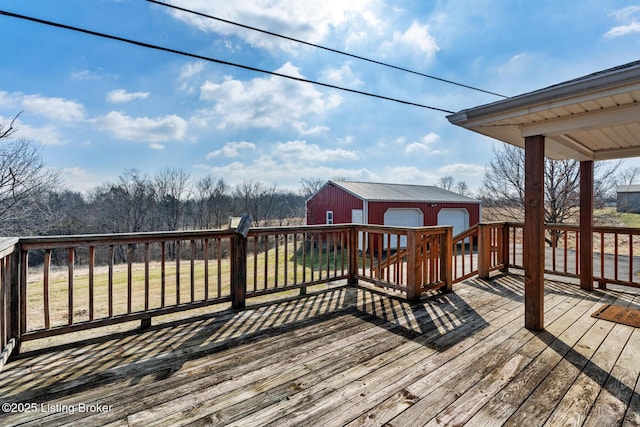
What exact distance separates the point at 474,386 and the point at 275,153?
19801 millimetres

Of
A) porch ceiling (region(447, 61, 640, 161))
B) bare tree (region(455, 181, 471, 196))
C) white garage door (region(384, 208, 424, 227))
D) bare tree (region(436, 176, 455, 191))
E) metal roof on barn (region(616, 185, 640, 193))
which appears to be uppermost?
bare tree (region(436, 176, 455, 191))

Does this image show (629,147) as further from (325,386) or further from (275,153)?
(275,153)

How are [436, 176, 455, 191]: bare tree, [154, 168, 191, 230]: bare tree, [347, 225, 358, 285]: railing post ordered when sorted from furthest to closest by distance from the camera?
[436, 176, 455, 191]: bare tree
[154, 168, 191, 230]: bare tree
[347, 225, 358, 285]: railing post

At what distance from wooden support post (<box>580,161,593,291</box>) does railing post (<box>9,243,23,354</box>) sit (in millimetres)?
6348

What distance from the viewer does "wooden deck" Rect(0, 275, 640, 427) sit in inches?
63.3

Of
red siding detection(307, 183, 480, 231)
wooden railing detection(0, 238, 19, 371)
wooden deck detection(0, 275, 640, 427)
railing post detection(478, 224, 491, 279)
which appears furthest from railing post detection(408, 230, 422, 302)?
red siding detection(307, 183, 480, 231)

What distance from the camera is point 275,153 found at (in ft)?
67.2

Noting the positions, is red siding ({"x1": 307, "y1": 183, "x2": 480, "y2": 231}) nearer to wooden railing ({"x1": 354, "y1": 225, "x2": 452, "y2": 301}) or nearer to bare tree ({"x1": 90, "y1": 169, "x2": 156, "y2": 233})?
wooden railing ({"x1": 354, "y1": 225, "x2": 452, "y2": 301})

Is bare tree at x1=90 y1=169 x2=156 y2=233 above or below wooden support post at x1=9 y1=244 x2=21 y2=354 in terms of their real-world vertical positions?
above

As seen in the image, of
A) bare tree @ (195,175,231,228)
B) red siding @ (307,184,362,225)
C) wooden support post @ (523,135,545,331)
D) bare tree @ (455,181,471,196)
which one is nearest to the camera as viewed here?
wooden support post @ (523,135,545,331)

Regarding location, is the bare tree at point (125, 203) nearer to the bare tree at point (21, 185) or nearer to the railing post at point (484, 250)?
the bare tree at point (21, 185)

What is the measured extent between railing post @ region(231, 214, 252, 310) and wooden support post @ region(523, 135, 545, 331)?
2.92m

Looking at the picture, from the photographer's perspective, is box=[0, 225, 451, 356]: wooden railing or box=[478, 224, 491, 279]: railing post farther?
box=[478, 224, 491, 279]: railing post

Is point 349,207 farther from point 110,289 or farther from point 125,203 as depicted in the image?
point 125,203
